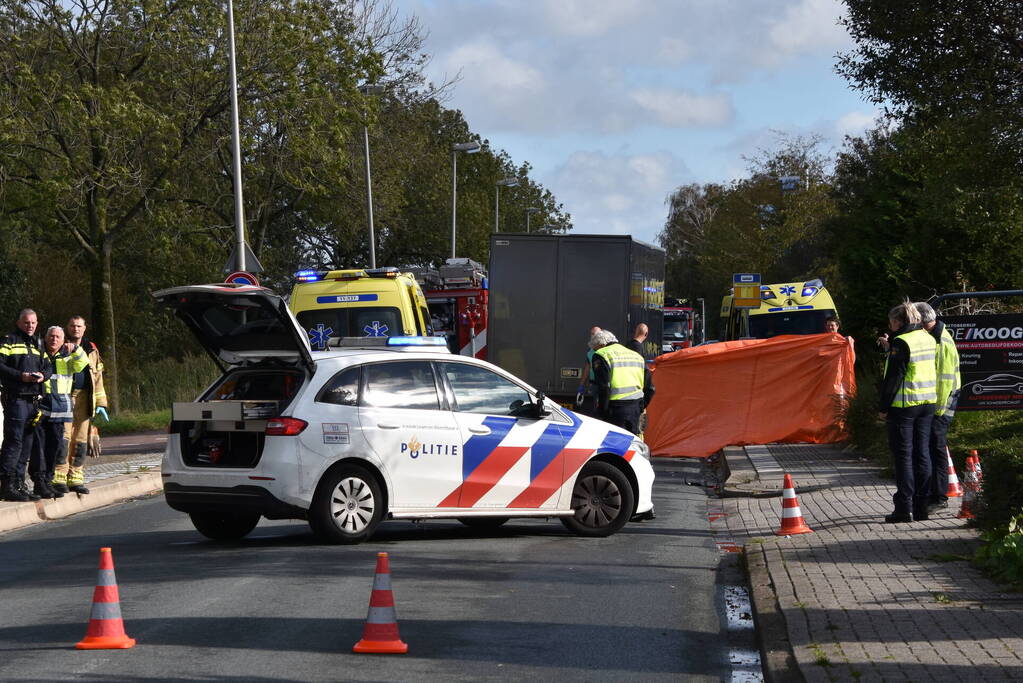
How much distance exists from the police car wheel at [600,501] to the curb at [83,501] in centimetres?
528

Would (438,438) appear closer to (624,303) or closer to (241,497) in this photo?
(241,497)

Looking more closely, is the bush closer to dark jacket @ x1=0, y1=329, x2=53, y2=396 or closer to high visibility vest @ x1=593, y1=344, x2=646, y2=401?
dark jacket @ x1=0, y1=329, x2=53, y2=396

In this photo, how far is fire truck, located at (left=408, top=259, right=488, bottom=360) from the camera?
99.3 feet

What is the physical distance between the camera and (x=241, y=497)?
10.8 metres

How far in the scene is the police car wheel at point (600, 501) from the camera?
1202 cm

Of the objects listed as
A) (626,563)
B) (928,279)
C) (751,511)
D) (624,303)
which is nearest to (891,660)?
(626,563)

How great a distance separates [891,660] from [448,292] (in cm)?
2439

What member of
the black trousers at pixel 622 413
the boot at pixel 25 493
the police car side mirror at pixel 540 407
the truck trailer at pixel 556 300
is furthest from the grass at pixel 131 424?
the police car side mirror at pixel 540 407

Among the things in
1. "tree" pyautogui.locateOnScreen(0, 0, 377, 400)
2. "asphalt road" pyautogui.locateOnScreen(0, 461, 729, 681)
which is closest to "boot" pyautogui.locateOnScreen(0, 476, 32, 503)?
"asphalt road" pyautogui.locateOnScreen(0, 461, 729, 681)

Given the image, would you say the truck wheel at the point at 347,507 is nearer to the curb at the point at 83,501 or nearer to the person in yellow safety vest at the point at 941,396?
the curb at the point at 83,501

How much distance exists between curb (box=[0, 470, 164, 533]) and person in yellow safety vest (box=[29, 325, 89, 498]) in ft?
0.81

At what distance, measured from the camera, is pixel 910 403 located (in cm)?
1159

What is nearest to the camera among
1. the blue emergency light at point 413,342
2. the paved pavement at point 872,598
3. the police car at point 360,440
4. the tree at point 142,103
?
the paved pavement at point 872,598

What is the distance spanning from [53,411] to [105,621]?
7662 mm
